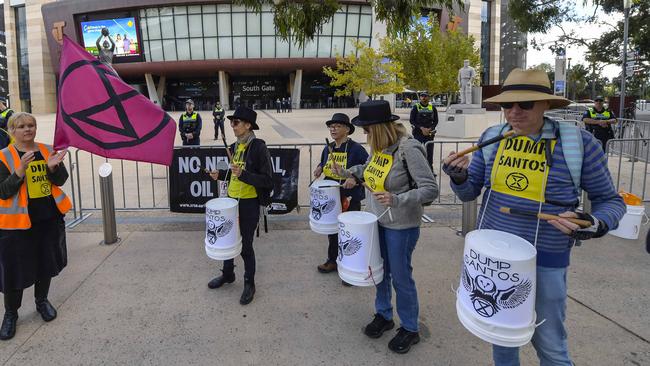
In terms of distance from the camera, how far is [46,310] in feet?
12.7

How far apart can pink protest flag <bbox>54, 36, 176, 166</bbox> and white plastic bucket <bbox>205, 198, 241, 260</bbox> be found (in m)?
0.94

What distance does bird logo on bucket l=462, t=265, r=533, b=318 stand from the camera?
2.08 meters

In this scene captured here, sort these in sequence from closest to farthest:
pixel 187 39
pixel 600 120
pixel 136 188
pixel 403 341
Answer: pixel 403 341 < pixel 136 188 < pixel 600 120 < pixel 187 39

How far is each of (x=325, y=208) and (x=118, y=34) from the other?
56885 mm

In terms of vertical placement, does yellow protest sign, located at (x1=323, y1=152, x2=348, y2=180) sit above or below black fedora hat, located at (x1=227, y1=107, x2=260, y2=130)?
below

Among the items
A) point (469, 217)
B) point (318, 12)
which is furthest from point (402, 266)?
point (318, 12)

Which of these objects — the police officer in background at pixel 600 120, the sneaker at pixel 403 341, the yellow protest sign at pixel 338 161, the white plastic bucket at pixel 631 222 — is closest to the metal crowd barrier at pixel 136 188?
the yellow protest sign at pixel 338 161

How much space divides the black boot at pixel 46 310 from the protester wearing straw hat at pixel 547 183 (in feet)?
12.1

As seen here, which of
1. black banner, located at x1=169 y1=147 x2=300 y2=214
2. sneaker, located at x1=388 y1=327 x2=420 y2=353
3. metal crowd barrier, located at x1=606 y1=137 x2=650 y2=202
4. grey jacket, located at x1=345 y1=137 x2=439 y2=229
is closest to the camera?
grey jacket, located at x1=345 y1=137 x2=439 y2=229

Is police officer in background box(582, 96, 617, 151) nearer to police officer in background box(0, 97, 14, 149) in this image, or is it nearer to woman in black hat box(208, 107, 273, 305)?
woman in black hat box(208, 107, 273, 305)

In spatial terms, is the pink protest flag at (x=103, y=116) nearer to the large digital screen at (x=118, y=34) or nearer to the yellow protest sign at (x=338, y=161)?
the yellow protest sign at (x=338, y=161)

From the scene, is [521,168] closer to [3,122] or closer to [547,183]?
[547,183]

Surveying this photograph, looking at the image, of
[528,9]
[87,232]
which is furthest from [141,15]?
[87,232]

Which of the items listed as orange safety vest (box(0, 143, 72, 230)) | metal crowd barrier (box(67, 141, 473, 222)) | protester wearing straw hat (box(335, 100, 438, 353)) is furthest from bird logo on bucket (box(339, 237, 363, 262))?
metal crowd barrier (box(67, 141, 473, 222))
